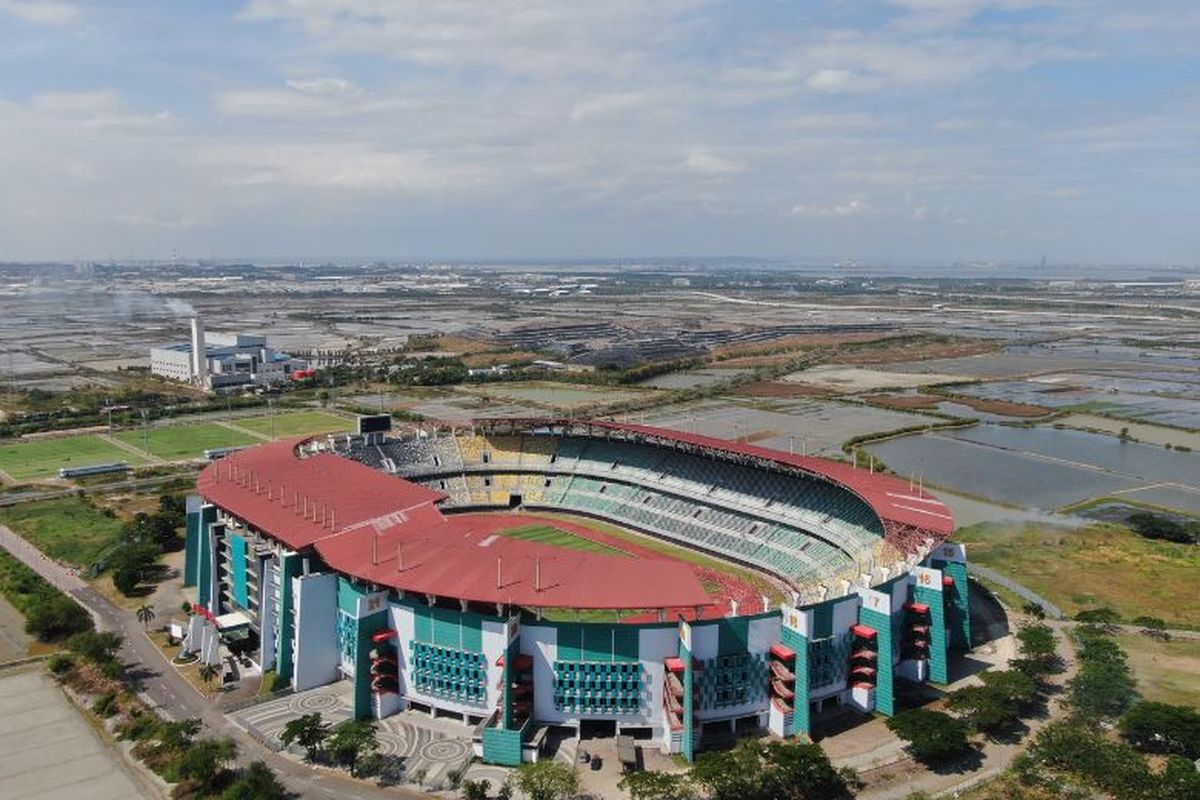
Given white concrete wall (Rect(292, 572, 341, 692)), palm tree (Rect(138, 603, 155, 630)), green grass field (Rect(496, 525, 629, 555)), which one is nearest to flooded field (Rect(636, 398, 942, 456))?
green grass field (Rect(496, 525, 629, 555))

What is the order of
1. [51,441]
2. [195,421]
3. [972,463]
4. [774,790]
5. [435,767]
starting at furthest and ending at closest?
[195,421]
[51,441]
[972,463]
[435,767]
[774,790]

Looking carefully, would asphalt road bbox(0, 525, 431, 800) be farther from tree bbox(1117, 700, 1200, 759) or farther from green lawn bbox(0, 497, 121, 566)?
tree bbox(1117, 700, 1200, 759)

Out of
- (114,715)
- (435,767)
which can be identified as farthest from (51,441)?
(435,767)

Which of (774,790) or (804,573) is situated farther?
(804,573)

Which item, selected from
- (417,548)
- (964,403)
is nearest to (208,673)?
(417,548)

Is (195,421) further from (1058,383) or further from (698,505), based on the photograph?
(1058,383)

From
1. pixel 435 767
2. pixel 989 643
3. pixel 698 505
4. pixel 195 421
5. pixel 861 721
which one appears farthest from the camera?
pixel 195 421
